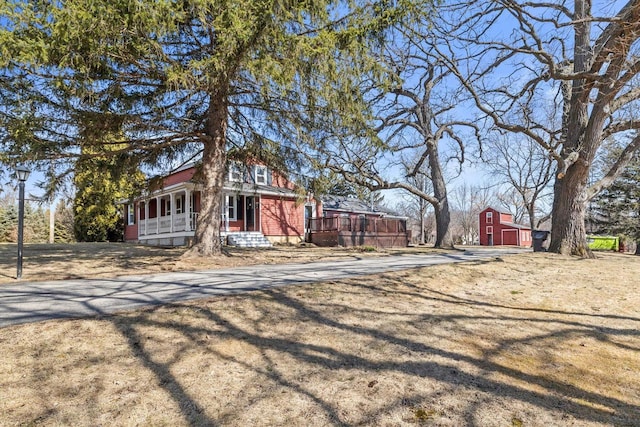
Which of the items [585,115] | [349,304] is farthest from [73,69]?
[585,115]

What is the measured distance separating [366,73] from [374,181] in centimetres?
678

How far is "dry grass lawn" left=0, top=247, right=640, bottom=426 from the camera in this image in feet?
8.54

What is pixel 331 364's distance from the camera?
331 cm

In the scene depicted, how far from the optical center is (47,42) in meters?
6.69

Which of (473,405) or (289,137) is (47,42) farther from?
(473,405)

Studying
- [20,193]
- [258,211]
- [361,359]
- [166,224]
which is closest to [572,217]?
[361,359]

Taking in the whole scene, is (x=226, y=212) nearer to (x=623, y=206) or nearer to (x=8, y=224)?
(x=8, y=224)

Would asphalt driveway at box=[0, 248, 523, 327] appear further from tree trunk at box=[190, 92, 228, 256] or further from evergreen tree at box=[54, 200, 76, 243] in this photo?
evergreen tree at box=[54, 200, 76, 243]

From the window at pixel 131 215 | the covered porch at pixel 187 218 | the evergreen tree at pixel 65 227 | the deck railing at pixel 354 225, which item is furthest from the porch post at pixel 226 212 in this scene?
the evergreen tree at pixel 65 227

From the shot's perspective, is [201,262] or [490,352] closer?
[490,352]

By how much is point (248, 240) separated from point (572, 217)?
14546mm

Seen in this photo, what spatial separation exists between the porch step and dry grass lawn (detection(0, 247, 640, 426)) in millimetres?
14992

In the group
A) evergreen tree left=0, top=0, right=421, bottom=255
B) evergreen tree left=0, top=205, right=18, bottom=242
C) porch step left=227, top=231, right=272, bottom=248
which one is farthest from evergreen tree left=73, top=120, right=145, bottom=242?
evergreen tree left=0, top=205, right=18, bottom=242

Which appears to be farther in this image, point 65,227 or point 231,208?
point 65,227
